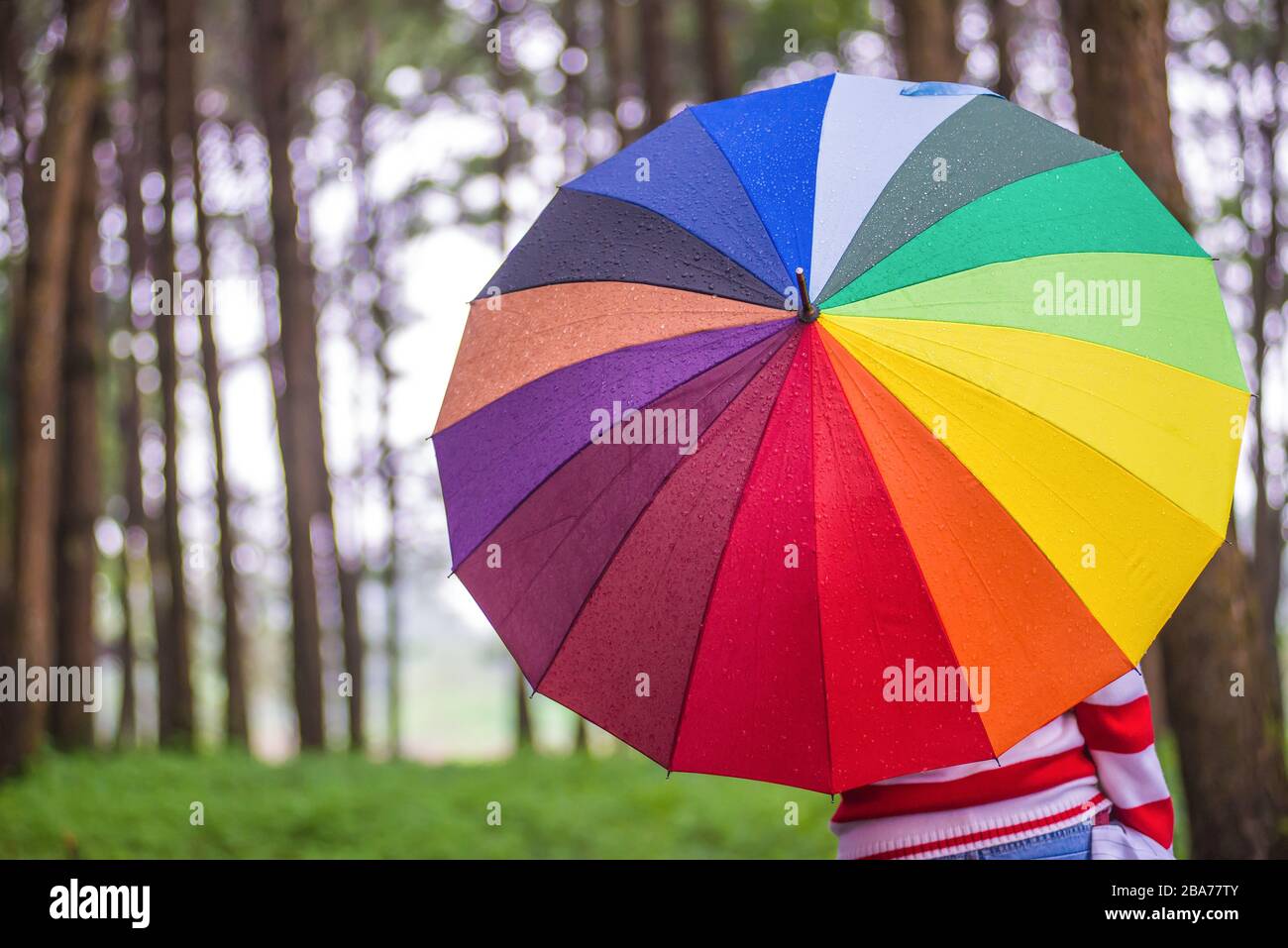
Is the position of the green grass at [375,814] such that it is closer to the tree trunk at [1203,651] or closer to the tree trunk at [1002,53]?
the tree trunk at [1203,651]

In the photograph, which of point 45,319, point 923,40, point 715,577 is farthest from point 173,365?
point 715,577

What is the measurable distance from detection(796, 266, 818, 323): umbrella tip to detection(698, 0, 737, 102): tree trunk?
8.89 meters

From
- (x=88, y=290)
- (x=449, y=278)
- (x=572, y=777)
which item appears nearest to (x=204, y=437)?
(x=449, y=278)

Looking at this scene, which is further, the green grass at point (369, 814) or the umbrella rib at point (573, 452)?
the green grass at point (369, 814)

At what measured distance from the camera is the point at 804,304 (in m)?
2.25

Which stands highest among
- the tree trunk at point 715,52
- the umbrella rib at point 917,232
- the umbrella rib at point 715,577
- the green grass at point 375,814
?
the tree trunk at point 715,52

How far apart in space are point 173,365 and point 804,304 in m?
12.9

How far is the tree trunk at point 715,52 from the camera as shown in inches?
423

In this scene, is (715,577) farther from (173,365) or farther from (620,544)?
(173,365)

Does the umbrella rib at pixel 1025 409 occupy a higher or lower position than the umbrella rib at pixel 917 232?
lower

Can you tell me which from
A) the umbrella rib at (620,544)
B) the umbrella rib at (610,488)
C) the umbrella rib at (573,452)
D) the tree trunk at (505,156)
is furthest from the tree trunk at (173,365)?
the umbrella rib at (620,544)

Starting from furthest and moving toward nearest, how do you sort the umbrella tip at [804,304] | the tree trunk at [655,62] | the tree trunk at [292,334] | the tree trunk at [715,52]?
the tree trunk at [292,334] < the tree trunk at [655,62] < the tree trunk at [715,52] < the umbrella tip at [804,304]

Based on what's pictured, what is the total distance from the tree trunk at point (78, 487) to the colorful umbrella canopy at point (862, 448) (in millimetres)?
10018

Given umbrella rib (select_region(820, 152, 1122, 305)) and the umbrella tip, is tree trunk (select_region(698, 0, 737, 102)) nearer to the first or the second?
umbrella rib (select_region(820, 152, 1122, 305))
